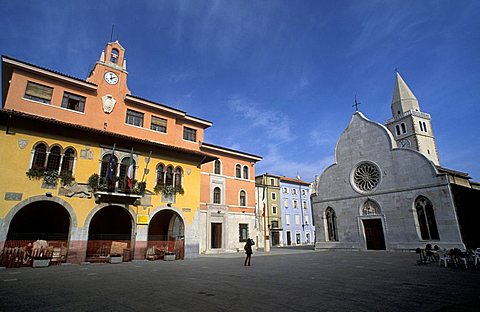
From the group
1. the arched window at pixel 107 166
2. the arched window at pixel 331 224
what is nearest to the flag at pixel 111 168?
the arched window at pixel 107 166

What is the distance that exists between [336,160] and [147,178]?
70.0 feet

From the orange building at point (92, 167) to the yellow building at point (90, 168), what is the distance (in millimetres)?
59

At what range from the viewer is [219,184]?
29.8 metres

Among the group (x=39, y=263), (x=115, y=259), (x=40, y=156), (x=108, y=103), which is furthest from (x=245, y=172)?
(x=39, y=263)

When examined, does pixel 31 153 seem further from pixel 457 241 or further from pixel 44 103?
pixel 457 241

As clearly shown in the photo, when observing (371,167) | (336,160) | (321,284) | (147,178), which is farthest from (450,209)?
(147,178)

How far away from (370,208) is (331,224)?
4.92 meters

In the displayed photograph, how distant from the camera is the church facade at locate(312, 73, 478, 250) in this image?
22155 millimetres

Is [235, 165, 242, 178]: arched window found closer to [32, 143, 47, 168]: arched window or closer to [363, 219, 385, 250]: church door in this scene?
[363, 219, 385, 250]: church door

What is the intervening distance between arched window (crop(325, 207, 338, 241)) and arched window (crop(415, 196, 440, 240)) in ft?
26.8

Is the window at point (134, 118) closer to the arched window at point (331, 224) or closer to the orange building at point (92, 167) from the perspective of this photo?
the orange building at point (92, 167)

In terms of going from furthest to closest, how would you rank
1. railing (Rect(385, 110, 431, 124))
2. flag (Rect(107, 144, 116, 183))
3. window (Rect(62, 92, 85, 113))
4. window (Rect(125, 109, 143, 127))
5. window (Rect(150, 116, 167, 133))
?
railing (Rect(385, 110, 431, 124)), window (Rect(150, 116, 167, 133)), window (Rect(125, 109, 143, 127)), window (Rect(62, 92, 85, 113)), flag (Rect(107, 144, 116, 183))

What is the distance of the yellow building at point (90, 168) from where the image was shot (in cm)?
1518

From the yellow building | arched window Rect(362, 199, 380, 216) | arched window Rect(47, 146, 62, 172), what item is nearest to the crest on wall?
the yellow building
